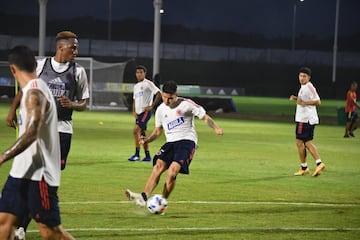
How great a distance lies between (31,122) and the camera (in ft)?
22.4

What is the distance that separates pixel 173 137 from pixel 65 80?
7.60 ft

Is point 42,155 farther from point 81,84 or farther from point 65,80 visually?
point 81,84

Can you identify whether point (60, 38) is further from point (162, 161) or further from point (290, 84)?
point (290, 84)

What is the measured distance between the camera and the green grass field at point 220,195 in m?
10.6

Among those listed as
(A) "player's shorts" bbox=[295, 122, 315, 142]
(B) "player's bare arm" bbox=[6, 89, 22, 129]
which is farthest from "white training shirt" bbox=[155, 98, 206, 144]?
(A) "player's shorts" bbox=[295, 122, 315, 142]

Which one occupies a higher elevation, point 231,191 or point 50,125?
point 50,125

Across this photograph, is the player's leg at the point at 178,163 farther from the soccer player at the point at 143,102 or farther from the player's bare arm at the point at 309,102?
the soccer player at the point at 143,102

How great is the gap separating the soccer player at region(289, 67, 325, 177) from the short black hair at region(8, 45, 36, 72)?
433 inches

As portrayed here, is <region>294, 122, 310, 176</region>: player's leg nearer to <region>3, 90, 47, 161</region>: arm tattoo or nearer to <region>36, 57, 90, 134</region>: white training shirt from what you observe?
<region>36, 57, 90, 134</region>: white training shirt

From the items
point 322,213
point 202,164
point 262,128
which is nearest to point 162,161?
point 322,213

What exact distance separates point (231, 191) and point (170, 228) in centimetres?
402

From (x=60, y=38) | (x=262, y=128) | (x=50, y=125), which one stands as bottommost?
(x=262, y=128)

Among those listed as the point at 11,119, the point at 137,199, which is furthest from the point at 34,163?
the point at 137,199

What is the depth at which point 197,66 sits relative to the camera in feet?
279
